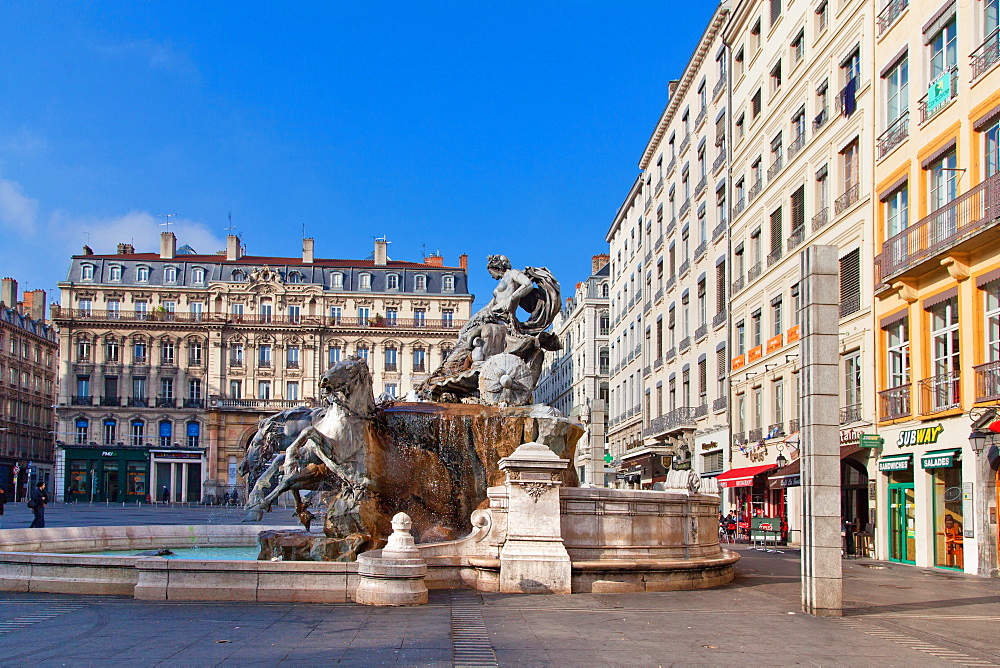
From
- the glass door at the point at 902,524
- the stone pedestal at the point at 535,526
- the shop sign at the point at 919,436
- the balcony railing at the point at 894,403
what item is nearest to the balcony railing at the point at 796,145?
the balcony railing at the point at 894,403

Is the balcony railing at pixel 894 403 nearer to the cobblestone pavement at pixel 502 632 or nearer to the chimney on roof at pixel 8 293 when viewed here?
the cobblestone pavement at pixel 502 632

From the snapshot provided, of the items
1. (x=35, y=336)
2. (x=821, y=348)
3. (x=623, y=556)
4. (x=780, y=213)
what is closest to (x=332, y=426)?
(x=623, y=556)

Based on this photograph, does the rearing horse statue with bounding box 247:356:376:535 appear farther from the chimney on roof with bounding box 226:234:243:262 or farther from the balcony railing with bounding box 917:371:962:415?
the chimney on roof with bounding box 226:234:243:262

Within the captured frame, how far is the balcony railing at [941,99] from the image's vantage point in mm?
22750

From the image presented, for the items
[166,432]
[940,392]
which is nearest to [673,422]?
[940,392]

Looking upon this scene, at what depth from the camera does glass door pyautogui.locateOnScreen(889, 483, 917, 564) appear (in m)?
24.4

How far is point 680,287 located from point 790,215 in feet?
52.4

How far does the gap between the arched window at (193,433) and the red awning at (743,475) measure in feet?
198

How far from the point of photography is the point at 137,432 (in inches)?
3455

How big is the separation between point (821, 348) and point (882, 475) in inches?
635

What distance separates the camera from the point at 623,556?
537 inches

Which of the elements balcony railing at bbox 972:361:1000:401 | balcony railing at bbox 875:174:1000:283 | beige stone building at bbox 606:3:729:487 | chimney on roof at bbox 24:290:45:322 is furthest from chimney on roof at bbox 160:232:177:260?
balcony railing at bbox 972:361:1000:401

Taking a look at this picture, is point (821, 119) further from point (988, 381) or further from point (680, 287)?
point (680, 287)

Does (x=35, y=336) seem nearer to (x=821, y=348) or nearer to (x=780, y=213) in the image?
(x=780, y=213)
